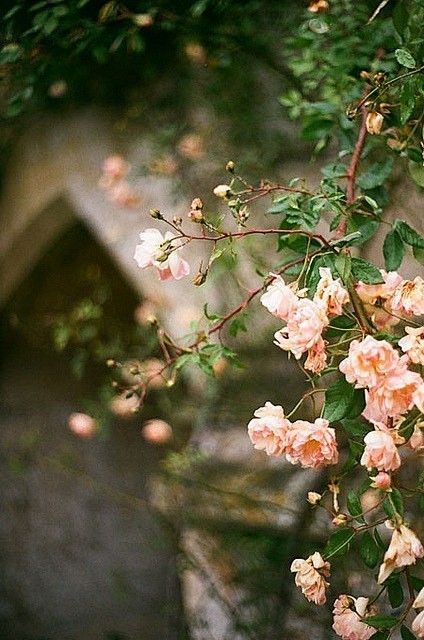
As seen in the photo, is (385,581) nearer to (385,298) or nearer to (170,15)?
(385,298)

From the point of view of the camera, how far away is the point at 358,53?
1014mm

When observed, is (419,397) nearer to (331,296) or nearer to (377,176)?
(331,296)

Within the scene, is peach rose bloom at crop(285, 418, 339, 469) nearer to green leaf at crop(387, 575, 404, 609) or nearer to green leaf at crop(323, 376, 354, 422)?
green leaf at crop(323, 376, 354, 422)

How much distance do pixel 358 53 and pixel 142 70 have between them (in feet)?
3.36

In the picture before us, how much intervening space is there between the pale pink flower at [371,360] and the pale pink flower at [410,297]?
0.25 ft

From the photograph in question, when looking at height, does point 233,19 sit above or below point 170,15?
below

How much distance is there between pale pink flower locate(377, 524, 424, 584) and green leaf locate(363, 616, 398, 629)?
2.1 inches

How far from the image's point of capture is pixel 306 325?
615mm

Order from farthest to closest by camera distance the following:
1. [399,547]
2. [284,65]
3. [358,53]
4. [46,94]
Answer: [46,94] < [284,65] < [358,53] < [399,547]

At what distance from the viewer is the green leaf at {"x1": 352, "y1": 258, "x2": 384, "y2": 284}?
69cm

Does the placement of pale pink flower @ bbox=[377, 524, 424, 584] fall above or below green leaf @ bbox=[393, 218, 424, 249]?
below

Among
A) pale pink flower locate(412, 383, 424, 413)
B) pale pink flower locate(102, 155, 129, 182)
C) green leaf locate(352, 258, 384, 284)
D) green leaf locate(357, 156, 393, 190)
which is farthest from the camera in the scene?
pale pink flower locate(102, 155, 129, 182)

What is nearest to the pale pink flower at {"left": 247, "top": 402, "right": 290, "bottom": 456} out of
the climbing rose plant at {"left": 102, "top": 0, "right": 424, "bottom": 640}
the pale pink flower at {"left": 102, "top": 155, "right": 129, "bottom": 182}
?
the climbing rose plant at {"left": 102, "top": 0, "right": 424, "bottom": 640}

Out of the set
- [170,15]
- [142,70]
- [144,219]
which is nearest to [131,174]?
[144,219]
